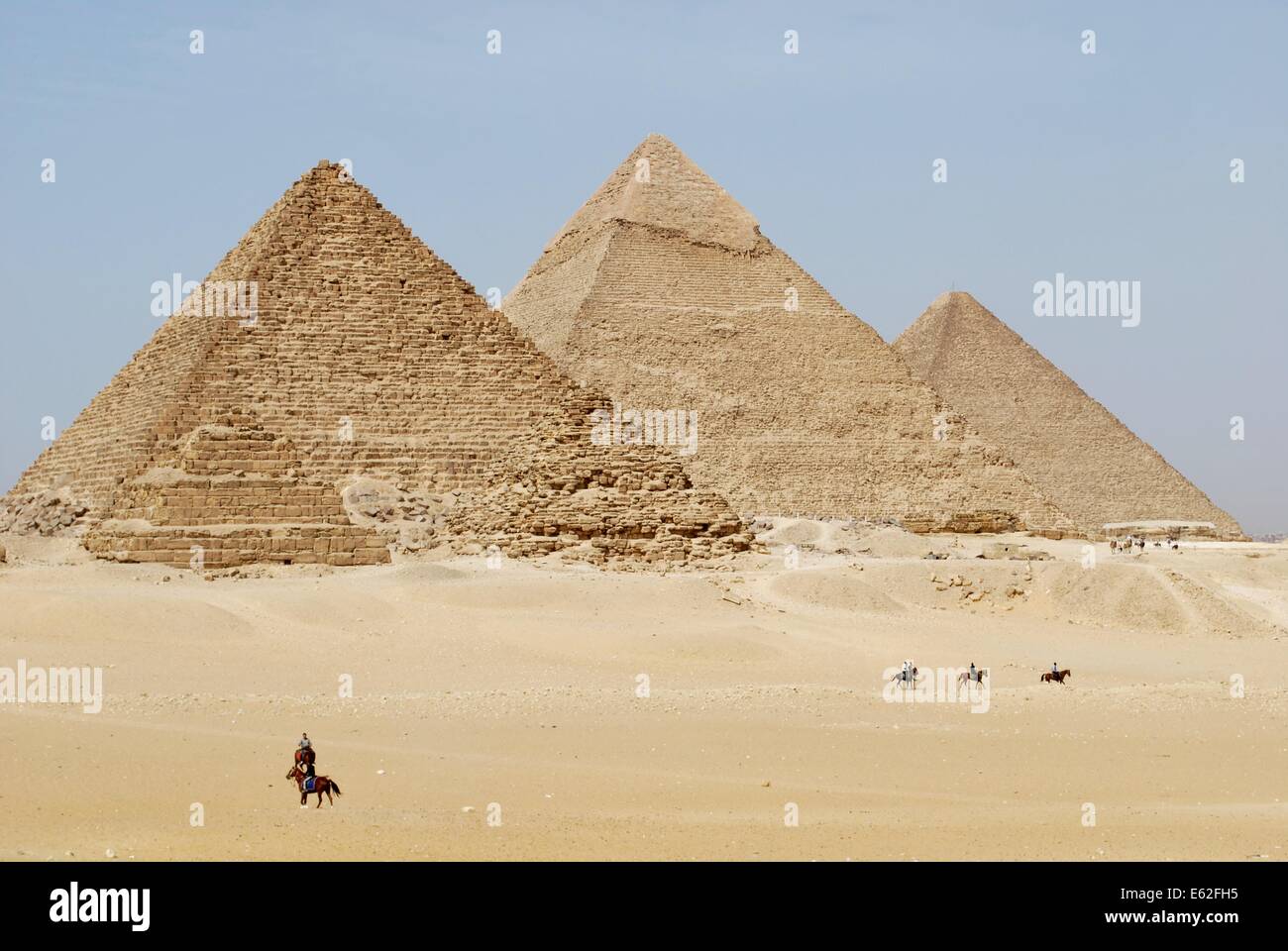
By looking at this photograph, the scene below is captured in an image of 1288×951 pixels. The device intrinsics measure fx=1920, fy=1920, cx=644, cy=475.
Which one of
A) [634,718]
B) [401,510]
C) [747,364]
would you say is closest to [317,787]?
[634,718]

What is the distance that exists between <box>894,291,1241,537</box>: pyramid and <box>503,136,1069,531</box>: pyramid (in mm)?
14991

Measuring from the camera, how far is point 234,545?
2617 cm

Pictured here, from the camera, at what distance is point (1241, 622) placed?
25.6m

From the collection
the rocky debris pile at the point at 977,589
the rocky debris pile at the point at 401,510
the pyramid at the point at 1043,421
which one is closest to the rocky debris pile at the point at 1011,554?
the rocky debris pile at the point at 977,589

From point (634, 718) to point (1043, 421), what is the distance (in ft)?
223

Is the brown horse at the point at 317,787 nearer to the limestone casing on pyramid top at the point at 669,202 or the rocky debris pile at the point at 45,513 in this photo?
the rocky debris pile at the point at 45,513

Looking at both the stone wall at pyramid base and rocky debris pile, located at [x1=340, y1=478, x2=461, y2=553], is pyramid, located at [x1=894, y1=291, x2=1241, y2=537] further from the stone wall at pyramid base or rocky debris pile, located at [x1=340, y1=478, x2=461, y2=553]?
the stone wall at pyramid base

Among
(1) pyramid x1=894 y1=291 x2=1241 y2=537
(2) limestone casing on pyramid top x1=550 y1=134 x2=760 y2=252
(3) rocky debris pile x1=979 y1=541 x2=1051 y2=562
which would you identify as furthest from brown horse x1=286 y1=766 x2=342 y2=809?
(1) pyramid x1=894 y1=291 x2=1241 y2=537

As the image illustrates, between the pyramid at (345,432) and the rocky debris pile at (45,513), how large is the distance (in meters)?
0.39

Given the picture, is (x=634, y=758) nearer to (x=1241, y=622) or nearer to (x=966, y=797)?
(x=966, y=797)

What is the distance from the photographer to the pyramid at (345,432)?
27281 millimetres

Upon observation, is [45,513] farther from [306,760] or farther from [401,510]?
[306,760]

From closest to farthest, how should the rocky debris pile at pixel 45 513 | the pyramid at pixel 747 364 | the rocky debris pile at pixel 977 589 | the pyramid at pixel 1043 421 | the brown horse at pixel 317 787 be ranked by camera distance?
the brown horse at pixel 317 787 → the rocky debris pile at pixel 977 589 → the rocky debris pile at pixel 45 513 → the pyramid at pixel 747 364 → the pyramid at pixel 1043 421

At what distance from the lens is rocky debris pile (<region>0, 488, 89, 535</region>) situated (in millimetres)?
34094
